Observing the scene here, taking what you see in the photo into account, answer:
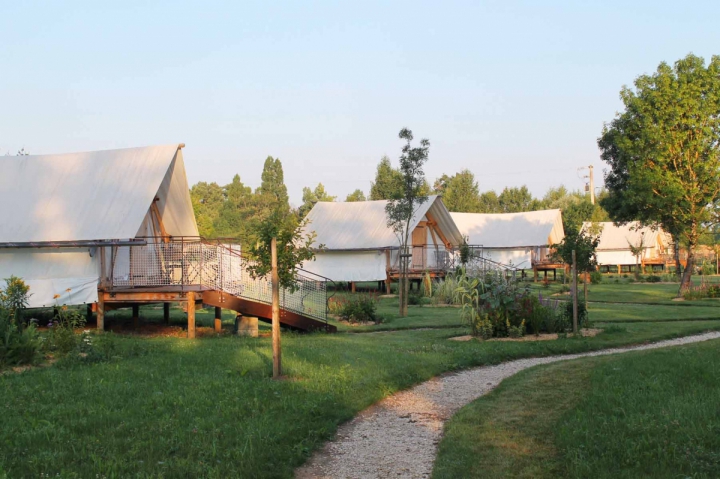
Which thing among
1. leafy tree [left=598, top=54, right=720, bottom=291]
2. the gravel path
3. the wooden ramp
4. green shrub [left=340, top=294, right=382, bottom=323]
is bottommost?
the gravel path

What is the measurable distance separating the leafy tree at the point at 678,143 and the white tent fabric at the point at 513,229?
19272 millimetres

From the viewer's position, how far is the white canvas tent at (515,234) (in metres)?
49.2

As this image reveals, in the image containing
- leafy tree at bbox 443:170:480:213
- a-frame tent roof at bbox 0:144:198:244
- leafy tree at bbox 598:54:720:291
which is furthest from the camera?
leafy tree at bbox 443:170:480:213

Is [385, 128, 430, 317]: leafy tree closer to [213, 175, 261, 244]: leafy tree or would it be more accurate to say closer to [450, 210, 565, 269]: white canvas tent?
[450, 210, 565, 269]: white canvas tent

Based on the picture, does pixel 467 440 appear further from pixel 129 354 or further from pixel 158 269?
pixel 158 269

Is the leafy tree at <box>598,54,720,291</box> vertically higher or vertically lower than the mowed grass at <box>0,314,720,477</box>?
higher

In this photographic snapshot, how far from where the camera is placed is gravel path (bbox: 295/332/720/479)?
6.20m

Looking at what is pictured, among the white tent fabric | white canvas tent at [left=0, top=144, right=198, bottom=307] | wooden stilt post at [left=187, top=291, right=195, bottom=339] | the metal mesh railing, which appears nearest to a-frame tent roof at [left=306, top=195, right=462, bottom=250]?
the white tent fabric

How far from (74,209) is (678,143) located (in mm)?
22783

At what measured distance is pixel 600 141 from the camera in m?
33.1

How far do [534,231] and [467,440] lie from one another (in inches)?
1763

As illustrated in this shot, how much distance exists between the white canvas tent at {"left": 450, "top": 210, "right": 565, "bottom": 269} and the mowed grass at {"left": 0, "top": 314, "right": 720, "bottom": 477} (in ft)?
119

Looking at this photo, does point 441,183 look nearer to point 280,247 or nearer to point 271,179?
point 271,179

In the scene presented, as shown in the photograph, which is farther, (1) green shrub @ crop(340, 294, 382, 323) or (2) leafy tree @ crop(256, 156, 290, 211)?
(2) leafy tree @ crop(256, 156, 290, 211)
